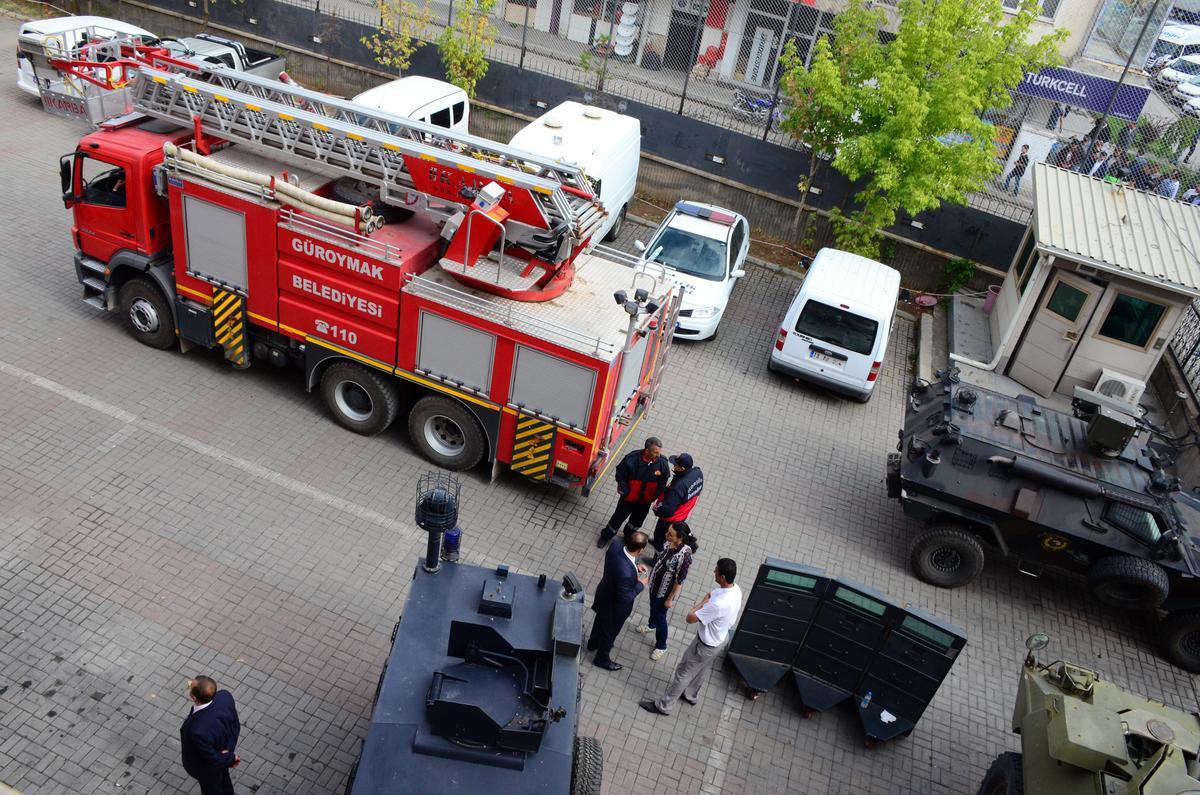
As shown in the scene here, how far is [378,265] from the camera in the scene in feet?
32.6

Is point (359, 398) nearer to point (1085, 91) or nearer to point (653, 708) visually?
point (653, 708)

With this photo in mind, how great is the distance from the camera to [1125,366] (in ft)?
45.1

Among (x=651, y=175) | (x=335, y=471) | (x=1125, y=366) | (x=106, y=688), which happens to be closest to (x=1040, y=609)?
(x=1125, y=366)

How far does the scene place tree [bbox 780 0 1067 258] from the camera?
48.0 feet

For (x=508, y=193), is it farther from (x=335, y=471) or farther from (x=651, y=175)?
(x=651, y=175)

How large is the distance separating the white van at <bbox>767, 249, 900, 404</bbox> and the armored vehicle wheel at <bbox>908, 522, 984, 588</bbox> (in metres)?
3.27

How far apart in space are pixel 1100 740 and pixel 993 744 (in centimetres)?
209

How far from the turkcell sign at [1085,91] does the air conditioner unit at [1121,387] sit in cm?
683

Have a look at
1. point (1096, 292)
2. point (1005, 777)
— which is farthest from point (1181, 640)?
point (1096, 292)

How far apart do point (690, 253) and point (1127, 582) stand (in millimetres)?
7747

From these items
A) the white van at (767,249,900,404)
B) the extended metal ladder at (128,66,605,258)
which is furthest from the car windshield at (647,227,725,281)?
the extended metal ladder at (128,66,605,258)

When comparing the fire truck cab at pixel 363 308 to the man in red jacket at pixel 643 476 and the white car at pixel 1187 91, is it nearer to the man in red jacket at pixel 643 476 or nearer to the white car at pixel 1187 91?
the man in red jacket at pixel 643 476

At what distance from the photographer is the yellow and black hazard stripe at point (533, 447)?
10.0 metres

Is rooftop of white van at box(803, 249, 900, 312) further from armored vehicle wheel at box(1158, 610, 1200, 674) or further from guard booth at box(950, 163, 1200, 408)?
armored vehicle wheel at box(1158, 610, 1200, 674)
